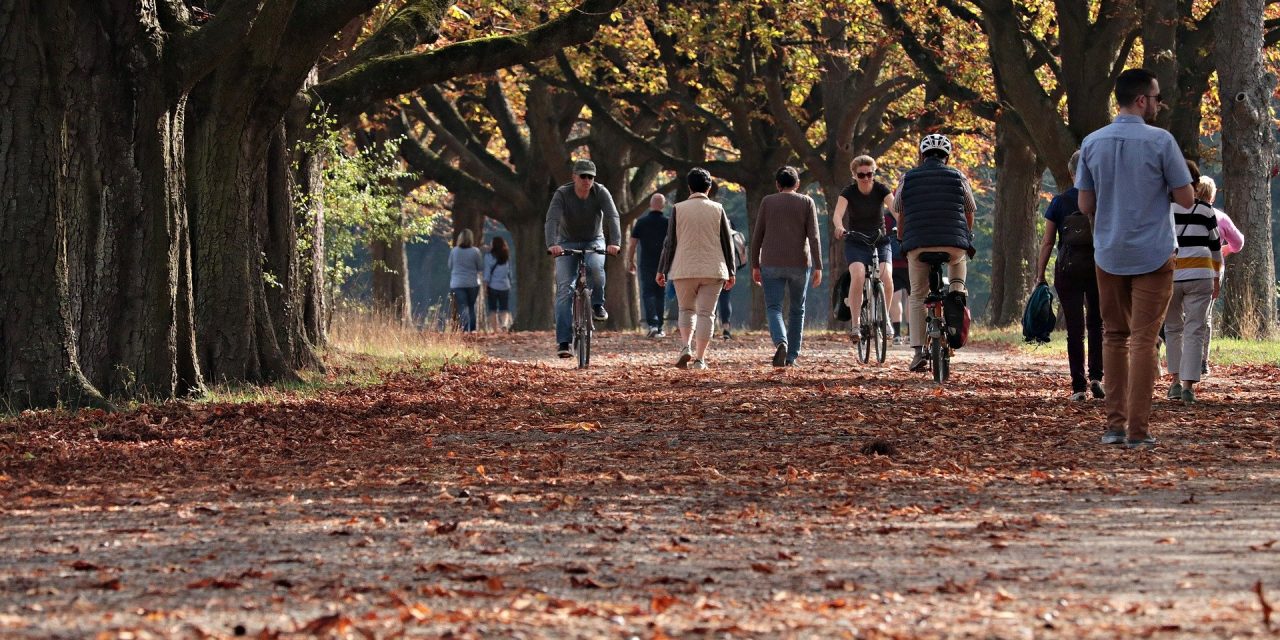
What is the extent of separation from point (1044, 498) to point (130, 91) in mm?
6610

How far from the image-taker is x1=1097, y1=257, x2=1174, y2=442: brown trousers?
9.48 meters

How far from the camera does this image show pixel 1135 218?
9430 mm

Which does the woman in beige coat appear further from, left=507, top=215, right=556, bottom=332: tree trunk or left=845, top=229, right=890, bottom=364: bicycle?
left=507, top=215, right=556, bottom=332: tree trunk

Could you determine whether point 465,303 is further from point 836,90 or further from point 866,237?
Answer: point 866,237

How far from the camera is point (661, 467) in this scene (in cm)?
891

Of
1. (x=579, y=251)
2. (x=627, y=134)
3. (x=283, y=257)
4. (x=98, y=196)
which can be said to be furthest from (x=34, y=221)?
(x=627, y=134)

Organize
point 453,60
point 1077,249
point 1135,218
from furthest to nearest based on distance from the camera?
point 453,60 < point 1077,249 < point 1135,218

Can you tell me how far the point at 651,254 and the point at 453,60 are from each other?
8.90m

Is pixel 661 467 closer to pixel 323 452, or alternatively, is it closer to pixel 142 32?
pixel 323 452

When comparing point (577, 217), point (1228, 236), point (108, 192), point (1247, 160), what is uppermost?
point (1247, 160)

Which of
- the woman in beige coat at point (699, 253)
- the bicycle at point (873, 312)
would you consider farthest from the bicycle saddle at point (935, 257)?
the bicycle at point (873, 312)

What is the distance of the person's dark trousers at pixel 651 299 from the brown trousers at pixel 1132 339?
15.3 metres

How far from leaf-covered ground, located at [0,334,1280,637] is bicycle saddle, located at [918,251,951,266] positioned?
1.90m

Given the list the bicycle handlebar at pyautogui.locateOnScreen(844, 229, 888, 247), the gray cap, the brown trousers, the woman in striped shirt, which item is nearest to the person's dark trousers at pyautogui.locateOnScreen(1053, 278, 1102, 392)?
the woman in striped shirt
